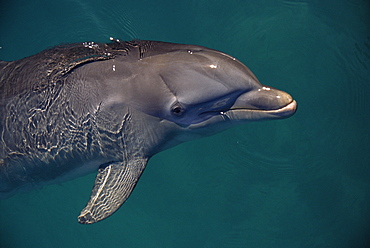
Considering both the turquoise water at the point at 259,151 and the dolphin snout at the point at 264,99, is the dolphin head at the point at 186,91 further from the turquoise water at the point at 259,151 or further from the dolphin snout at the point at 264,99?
the turquoise water at the point at 259,151

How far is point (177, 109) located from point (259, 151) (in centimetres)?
372

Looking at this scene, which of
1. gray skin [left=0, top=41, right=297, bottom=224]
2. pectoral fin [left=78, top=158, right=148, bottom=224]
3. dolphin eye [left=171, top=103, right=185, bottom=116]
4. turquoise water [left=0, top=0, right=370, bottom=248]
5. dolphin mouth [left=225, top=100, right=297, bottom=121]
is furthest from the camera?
turquoise water [left=0, top=0, right=370, bottom=248]

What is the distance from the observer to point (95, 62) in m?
4.65

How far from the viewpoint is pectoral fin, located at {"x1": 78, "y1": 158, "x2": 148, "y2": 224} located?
480cm

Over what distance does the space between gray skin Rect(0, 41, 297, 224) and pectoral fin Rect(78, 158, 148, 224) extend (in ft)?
0.05

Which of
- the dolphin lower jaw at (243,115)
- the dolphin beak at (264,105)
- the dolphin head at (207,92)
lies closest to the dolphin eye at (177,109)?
the dolphin head at (207,92)

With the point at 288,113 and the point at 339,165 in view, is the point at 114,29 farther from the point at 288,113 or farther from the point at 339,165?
the point at 339,165

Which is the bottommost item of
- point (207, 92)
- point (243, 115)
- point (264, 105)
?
point (243, 115)

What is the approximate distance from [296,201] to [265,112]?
426cm

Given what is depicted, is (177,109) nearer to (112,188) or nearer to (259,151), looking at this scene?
(112,188)

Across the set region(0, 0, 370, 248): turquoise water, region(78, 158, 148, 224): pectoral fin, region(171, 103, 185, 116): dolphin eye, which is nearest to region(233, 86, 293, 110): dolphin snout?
region(171, 103, 185, 116): dolphin eye

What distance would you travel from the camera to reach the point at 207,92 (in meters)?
4.00

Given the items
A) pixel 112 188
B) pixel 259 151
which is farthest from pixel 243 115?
pixel 259 151

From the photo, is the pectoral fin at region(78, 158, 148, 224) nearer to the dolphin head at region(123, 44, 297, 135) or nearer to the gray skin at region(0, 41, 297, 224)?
the gray skin at region(0, 41, 297, 224)
